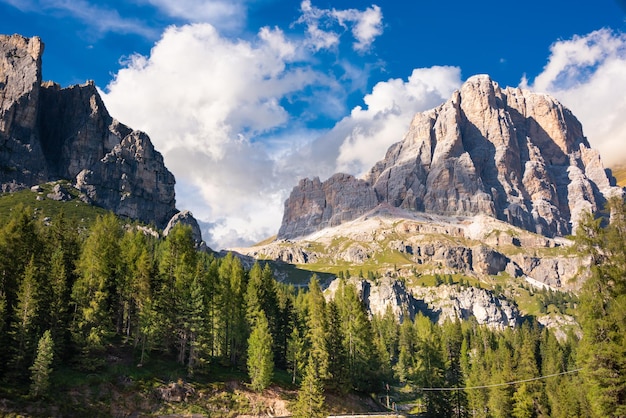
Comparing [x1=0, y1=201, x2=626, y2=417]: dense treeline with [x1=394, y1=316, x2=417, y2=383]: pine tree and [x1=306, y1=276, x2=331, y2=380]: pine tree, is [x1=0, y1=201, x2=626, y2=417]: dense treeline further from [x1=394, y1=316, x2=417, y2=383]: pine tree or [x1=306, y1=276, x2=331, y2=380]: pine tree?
[x1=394, y1=316, x2=417, y2=383]: pine tree

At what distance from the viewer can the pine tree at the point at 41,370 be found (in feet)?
163

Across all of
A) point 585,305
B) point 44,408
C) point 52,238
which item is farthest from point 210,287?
point 585,305

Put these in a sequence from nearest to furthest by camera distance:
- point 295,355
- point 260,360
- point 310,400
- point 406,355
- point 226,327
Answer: point 310,400, point 260,360, point 226,327, point 295,355, point 406,355

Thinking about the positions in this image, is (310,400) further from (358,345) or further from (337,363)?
(358,345)

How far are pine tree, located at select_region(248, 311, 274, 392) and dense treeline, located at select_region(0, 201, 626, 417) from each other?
0.51 feet

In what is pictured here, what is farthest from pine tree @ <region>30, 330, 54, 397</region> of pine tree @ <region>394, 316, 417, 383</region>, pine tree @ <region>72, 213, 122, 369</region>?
pine tree @ <region>394, 316, 417, 383</region>

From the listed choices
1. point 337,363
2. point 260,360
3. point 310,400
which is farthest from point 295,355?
point 310,400

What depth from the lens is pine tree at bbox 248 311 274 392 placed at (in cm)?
6684

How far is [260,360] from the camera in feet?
223

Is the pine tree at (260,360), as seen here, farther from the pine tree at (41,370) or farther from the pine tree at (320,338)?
the pine tree at (41,370)

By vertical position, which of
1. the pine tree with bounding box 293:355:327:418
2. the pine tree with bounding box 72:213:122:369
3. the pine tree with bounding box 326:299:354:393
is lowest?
the pine tree with bounding box 293:355:327:418

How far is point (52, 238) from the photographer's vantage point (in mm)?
75438

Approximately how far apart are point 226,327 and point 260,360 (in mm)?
10301

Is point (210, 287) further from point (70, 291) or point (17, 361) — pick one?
point (17, 361)
